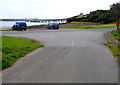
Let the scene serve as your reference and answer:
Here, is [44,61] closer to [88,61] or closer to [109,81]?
[88,61]

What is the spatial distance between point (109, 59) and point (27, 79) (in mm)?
5377

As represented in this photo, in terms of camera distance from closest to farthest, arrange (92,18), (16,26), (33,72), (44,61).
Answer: (33,72)
(44,61)
(16,26)
(92,18)

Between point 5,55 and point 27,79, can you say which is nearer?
point 27,79

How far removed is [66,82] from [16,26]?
34155 millimetres

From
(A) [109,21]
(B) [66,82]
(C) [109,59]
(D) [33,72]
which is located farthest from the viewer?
(A) [109,21]

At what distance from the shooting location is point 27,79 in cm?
775

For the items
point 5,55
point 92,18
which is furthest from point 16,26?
point 92,18

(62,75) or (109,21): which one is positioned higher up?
(109,21)

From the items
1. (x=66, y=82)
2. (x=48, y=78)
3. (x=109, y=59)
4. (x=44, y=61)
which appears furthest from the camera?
(x=109, y=59)

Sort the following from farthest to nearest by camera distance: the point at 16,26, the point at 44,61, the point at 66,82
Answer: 1. the point at 16,26
2. the point at 44,61
3. the point at 66,82

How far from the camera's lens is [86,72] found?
28.9ft

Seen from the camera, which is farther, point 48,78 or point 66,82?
point 48,78

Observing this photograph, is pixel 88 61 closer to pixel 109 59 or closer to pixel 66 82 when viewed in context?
pixel 109 59

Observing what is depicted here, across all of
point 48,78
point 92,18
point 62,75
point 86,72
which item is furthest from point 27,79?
point 92,18
